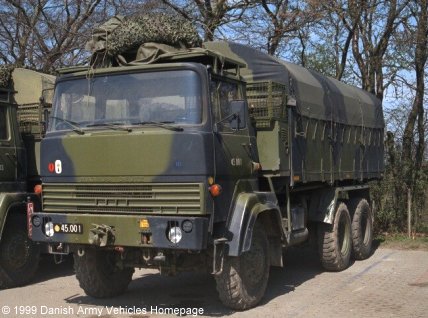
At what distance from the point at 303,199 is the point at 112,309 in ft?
11.3

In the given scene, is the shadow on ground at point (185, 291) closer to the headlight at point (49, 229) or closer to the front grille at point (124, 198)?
the headlight at point (49, 229)

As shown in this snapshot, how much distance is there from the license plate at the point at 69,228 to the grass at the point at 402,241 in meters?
7.87

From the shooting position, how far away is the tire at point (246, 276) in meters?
6.61

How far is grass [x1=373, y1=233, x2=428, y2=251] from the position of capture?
12.2 m

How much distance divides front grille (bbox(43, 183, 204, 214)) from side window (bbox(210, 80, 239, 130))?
934 millimetres

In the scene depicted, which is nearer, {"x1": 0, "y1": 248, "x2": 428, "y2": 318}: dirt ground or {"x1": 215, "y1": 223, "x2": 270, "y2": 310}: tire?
{"x1": 215, "y1": 223, "x2": 270, "y2": 310}: tire

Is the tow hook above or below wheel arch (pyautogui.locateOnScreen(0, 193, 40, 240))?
below

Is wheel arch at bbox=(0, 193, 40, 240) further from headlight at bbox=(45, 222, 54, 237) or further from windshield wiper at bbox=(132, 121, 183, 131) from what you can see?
windshield wiper at bbox=(132, 121, 183, 131)

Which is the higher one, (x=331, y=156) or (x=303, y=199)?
(x=331, y=156)

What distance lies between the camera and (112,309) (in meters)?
7.07

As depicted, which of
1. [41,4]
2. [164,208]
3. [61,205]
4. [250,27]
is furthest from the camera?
[41,4]

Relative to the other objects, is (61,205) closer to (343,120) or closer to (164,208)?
(164,208)

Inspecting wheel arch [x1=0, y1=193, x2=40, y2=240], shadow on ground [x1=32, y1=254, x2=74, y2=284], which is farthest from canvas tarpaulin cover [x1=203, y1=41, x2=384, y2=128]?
shadow on ground [x1=32, y1=254, x2=74, y2=284]

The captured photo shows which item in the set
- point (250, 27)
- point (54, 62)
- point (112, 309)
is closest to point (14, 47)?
point (54, 62)
